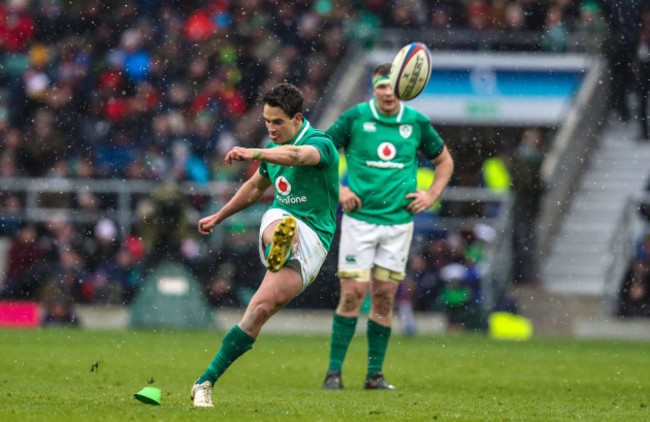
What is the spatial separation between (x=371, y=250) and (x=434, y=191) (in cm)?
67

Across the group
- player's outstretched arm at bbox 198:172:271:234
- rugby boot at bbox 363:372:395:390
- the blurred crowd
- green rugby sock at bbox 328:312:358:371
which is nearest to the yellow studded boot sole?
player's outstretched arm at bbox 198:172:271:234

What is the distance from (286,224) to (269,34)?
15.2 m

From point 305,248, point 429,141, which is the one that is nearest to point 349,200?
point 429,141

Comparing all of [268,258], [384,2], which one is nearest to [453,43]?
[384,2]

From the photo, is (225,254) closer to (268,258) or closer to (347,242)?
(347,242)

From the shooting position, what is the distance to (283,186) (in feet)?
25.5

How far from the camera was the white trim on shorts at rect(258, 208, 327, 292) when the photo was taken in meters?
7.50

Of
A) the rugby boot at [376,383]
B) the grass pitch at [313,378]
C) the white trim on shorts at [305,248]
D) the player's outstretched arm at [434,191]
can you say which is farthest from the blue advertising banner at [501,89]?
the white trim on shorts at [305,248]

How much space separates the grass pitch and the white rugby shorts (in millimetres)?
866

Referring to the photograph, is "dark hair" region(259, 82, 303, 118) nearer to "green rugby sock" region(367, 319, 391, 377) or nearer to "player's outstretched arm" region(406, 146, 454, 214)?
"player's outstretched arm" region(406, 146, 454, 214)

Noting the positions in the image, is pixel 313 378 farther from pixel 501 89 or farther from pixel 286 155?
pixel 501 89

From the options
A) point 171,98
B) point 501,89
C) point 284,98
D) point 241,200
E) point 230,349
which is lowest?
point 230,349

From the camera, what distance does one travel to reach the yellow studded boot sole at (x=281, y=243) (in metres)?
7.12

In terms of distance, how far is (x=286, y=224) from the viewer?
7.12m
